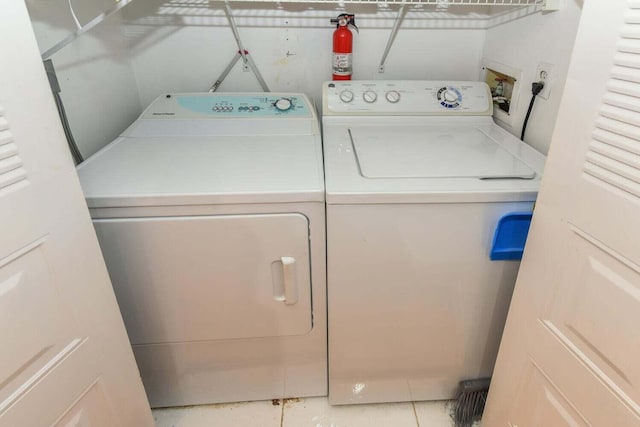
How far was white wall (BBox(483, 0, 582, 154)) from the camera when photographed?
1409 millimetres

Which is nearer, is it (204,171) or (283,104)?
(204,171)

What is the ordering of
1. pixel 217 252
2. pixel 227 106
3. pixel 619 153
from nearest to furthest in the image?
1. pixel 619 153
2. pixel 217 252
3. pixel 227 106

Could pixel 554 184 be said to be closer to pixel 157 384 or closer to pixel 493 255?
pixel 493 255

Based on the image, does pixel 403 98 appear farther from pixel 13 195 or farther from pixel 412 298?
pixel 13 195

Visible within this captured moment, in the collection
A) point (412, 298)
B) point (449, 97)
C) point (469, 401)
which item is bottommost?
point (469, 401)

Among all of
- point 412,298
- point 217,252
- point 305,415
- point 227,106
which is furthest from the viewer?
point 227,106

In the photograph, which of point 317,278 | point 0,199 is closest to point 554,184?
point 317,278

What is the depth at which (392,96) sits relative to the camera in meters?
1.84

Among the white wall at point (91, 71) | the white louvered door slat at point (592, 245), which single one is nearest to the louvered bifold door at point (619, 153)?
the white louvered door slat at point (592, 245)

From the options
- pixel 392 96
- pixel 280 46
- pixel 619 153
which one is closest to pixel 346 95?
pixel 392 96

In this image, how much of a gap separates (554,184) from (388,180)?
45cm

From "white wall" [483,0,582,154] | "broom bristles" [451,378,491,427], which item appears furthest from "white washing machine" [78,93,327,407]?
"white wall" [483,0,582,154]

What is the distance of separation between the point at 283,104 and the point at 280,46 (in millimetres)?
381

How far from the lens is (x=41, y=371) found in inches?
35.9
